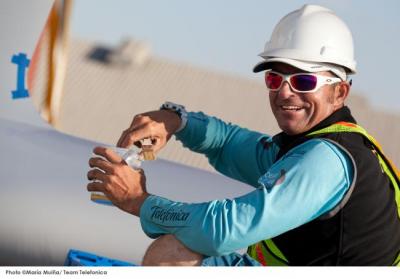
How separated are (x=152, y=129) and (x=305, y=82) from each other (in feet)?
1.84

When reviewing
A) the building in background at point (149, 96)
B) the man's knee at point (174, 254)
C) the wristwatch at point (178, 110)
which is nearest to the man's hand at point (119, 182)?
the man's knee at point (174, 254)

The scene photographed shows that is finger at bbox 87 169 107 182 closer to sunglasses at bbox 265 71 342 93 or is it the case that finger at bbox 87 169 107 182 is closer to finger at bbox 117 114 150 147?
finger at bbox 117 114 150 147

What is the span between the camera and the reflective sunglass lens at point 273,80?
2.42m

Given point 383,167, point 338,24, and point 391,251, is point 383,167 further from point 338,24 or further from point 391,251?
point 338,24

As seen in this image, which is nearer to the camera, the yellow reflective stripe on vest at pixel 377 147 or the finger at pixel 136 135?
the yellow reflective stripe on vest at pixel 377 147

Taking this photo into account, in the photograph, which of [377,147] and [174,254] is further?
[377,147]

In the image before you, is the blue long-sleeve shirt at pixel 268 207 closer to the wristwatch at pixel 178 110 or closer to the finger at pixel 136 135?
the finger at pixel 136 135

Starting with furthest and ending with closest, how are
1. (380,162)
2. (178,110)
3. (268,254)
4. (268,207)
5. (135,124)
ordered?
(178,110)
(135,124)
(268,254)
(380,162)
(268,207)

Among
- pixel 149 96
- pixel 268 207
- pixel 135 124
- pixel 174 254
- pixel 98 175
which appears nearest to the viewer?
pixel 268 207

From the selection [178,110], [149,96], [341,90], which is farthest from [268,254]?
[149,96]

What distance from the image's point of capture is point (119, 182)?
2260 millimetres

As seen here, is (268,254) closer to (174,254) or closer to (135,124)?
(174,254)

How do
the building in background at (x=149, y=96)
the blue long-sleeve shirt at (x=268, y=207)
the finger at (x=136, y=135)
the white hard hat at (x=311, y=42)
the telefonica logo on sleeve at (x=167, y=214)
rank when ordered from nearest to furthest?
the blue long-sleeve shirt at (x=268, y=207), the telefonica logo on sleeve at (x=167, y=214), the white hard hat at (x=311, y=42), the finger at (x=136, y=135), the building in background at (x=149, y=96)
